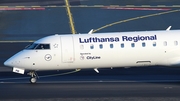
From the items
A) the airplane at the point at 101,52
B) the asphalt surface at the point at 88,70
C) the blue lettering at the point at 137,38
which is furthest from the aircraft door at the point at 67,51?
the blue lettering at the point at 137,38

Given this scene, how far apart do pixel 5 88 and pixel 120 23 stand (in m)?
20.1

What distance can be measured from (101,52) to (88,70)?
5.17 metres

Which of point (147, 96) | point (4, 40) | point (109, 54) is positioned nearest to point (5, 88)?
point (109, 54)

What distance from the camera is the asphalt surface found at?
93.4 feet

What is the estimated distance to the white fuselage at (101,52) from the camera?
31.6 metres

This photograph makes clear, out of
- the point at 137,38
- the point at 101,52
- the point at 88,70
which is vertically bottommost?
the point at 88,70

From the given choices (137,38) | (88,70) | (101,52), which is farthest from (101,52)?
(88,70)

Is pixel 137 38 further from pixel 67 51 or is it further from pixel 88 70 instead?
pixel 88 70

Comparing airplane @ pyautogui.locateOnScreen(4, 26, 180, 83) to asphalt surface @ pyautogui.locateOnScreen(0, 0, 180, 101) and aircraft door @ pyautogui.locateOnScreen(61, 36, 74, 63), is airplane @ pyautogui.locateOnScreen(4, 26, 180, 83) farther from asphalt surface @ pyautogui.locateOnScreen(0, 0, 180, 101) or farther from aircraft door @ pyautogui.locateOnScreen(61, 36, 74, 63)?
asphalt surface @ pyautogui.locateOnScreen(0, 0, 180, 101)

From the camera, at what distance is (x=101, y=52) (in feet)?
104

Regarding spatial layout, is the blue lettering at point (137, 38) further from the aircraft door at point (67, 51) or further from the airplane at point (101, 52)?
the aircraft door at point (67, 51)

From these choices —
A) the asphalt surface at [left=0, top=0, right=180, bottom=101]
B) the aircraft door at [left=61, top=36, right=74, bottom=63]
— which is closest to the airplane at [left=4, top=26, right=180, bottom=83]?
the aircraft door at [left=61, top=36, right=74, bottom=63]

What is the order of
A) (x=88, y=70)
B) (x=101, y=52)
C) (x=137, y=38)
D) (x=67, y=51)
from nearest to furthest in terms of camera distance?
(x=67, y=51)
(x=101, y=52)
(x=137, y=38)
(x=88, y=70)

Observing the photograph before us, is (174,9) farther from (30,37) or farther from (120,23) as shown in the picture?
(30,37)
